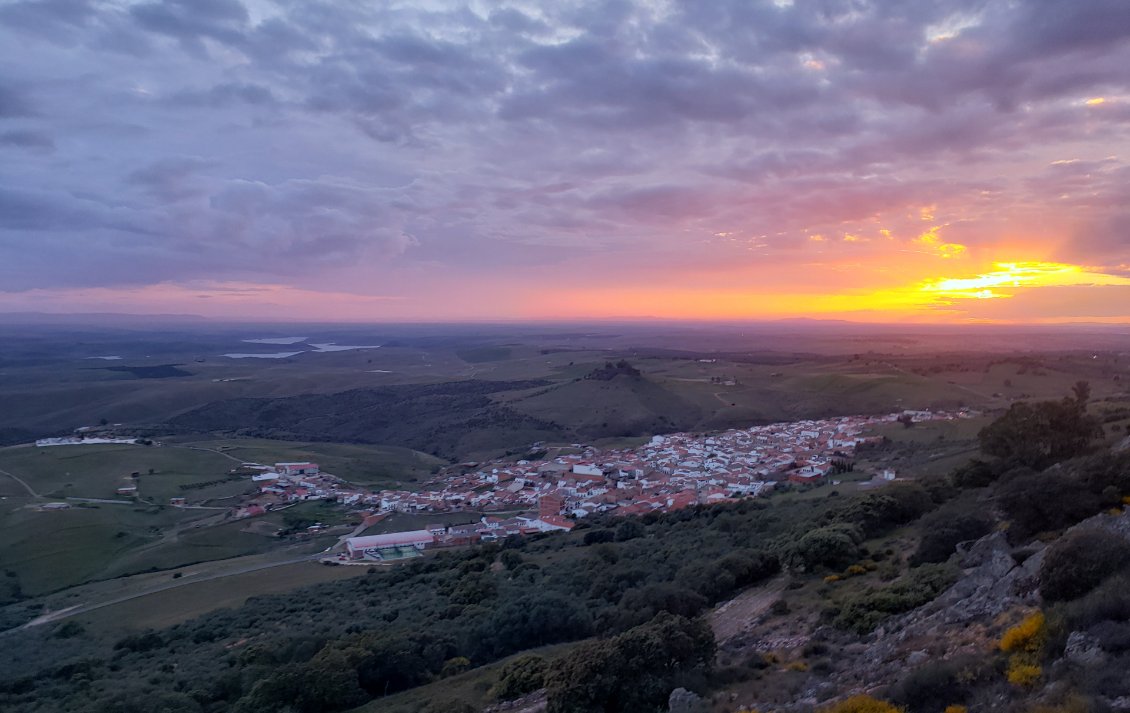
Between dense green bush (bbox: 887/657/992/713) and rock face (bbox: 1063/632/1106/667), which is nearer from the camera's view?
rock face (bbox: 1063/632/1106/667)

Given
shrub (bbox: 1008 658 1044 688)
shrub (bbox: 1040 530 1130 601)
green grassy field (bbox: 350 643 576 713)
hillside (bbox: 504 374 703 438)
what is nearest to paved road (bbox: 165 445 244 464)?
hillside (bbox: 504 374 703 438)

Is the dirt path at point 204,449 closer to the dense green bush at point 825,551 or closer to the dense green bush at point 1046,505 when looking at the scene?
the dense green bush at point 825,551

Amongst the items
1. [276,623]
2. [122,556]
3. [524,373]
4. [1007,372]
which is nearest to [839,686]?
[276,623]

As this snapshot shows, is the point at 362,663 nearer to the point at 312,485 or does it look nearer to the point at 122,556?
the point at 122,556

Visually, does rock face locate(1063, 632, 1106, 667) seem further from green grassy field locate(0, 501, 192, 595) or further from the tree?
green grassy field locate(0, 501, 192, 595)

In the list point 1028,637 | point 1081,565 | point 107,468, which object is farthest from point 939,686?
point 107,468

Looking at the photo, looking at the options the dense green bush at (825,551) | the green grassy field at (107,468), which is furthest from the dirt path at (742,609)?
the green grassy field at (107,468)
